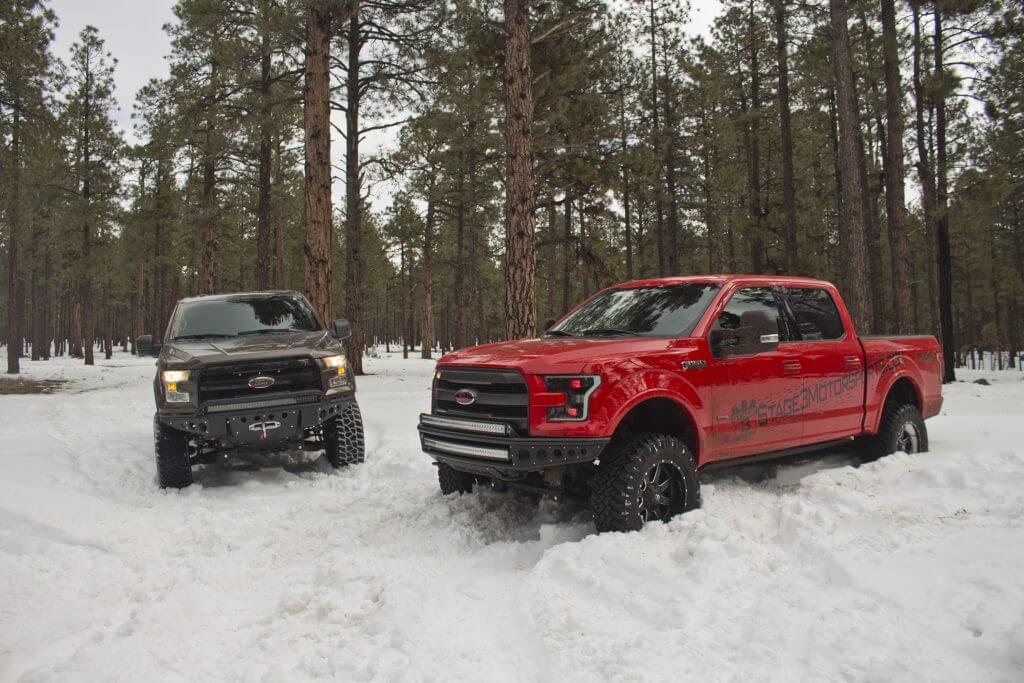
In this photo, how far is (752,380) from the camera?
5.05 meters

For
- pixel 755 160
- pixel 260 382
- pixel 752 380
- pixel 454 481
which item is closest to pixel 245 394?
pixel 260 382

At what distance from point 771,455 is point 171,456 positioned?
575cm

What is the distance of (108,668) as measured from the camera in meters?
3.05

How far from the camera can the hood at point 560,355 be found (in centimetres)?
420

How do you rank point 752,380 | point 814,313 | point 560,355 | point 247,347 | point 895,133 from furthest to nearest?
point 895,133
point 247,347
point 814,313
point 752,380
point 560,355

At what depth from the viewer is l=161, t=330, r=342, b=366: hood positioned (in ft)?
20.3

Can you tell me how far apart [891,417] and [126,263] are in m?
38.6

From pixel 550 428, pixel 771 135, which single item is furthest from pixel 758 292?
pixel 771 135

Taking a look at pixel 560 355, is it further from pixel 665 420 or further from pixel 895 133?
A: pixel 895 133

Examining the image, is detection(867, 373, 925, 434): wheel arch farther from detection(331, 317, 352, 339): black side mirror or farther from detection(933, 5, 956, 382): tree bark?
detection(933, 5, 956, 382): tree bark

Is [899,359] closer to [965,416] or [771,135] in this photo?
[965,416]

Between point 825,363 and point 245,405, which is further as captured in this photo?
point 245,405

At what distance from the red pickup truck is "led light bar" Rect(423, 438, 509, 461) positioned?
0.01 meters

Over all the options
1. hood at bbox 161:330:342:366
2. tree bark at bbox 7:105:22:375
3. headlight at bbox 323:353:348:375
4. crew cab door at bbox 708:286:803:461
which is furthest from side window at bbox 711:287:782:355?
tree bark at bbox 7:105:22:375
